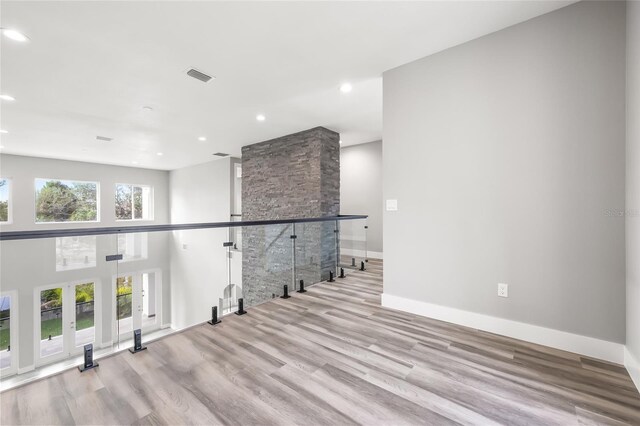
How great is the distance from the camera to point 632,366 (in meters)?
1.76

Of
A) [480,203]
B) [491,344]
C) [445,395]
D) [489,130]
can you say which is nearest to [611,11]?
[489,130]

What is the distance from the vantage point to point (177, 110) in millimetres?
4227

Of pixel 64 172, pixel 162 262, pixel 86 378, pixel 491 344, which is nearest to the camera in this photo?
pixel 86 378

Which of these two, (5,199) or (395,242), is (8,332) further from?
(5,199)

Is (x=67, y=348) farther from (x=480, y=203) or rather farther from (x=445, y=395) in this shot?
(x=480, y=203)

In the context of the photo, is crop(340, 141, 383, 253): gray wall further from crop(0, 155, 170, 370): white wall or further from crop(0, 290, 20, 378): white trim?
crop(0, 290, 20, 378): white trim

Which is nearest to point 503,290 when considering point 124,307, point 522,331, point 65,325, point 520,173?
point 522,331

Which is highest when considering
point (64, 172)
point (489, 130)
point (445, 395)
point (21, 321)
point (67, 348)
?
point (64, 172)

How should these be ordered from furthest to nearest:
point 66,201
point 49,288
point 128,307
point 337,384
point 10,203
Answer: point 66,201 < point 10,203 < point 128,307 < point 49,288 < point 337,384

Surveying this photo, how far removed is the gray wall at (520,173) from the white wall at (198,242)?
2.61m

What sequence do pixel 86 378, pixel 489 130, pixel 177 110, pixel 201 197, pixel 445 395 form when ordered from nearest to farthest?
1. pixel 445 395
2. pixel 86 378
3. pixel 489 130
4. pixel 177 110
5. pixel 201 197

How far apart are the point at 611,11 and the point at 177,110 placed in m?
5.07

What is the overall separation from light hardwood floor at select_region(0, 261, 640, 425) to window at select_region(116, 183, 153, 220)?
30.3 ft

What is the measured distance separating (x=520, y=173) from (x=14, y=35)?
15.4 ft
